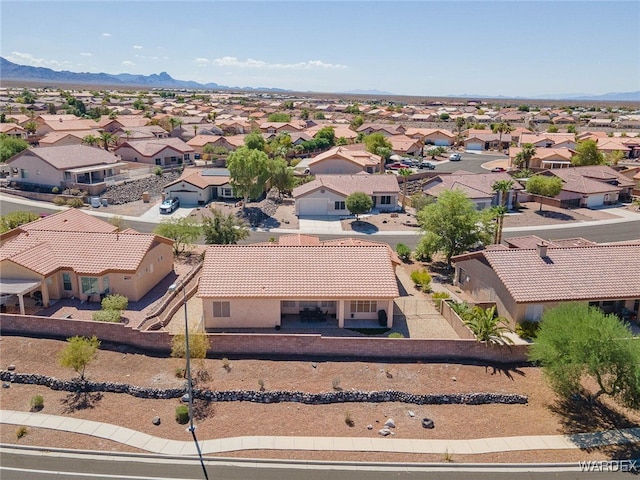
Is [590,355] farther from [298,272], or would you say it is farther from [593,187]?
[593,187]

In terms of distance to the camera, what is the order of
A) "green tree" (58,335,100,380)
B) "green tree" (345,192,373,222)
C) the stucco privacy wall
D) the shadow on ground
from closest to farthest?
the shadow on ground < "green tree" (58,335,100,380) < the stucco privacy wall < "green tree" (345,192,373,222)

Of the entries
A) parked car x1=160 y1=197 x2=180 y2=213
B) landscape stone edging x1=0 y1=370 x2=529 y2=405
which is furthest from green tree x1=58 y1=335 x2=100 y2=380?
parked car x1=160 y1=197 x2=180 y2=213

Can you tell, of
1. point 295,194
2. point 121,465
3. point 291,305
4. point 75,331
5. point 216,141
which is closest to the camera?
point 121,465

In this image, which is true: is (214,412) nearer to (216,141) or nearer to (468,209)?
(468,209)

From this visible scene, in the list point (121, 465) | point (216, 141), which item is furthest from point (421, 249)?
point (216, 141)

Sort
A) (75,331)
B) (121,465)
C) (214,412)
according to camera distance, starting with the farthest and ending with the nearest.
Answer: (75,331) → (214,412) → (121,465)

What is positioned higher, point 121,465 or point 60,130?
point 60,130

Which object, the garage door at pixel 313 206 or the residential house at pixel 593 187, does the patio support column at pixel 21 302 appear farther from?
the residential house at pixel 593 187

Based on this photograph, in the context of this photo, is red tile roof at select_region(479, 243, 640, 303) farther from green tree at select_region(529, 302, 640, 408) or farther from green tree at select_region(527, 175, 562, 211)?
green tree at select_region(527, 175, 562, 211)
